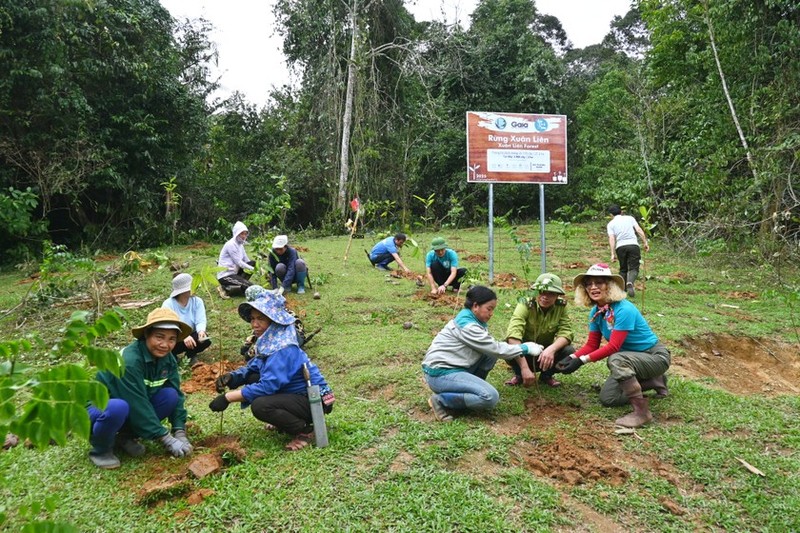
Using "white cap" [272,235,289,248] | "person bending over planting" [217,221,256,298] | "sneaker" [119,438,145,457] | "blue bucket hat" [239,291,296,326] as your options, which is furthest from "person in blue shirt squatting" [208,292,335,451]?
"white cap" [272,235,289,248]

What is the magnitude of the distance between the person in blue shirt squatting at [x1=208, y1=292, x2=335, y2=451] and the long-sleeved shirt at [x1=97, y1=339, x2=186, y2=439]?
0.40 m

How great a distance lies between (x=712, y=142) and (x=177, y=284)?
1184cm

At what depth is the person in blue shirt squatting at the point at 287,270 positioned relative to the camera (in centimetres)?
827

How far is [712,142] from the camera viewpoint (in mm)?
11891

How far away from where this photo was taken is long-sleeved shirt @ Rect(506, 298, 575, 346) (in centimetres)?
448

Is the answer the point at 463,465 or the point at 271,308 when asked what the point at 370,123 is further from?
the point at 463,465

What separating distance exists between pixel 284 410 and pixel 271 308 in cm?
68

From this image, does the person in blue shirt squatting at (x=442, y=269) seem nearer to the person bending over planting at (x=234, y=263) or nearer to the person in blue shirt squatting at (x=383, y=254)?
the person in blue shirt squatting at (x=383, y=254)

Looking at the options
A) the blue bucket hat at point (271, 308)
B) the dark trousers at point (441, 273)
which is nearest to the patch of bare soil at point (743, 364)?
the dark trousers at point (441, 273)

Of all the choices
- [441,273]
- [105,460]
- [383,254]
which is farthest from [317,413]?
[383,254]

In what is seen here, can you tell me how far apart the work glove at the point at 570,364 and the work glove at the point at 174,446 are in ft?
9.39

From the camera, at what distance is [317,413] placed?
346 cm

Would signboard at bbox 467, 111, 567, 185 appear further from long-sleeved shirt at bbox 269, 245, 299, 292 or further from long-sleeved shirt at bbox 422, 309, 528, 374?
long-sleeved shirt at bbox 422, 309, 528, 374

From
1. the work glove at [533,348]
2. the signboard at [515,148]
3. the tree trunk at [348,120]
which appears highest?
the tree trunk at [348,120]
